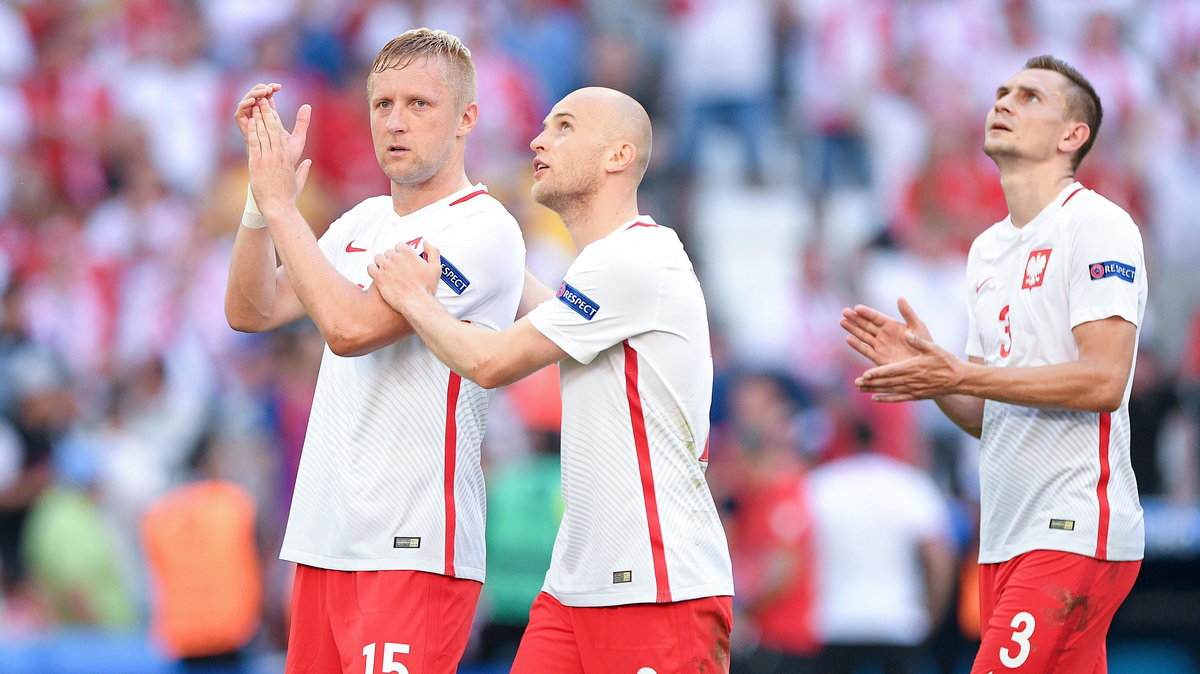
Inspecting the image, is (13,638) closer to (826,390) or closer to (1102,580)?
(826,390)

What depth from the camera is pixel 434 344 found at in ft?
16.5

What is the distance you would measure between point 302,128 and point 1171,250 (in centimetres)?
1122

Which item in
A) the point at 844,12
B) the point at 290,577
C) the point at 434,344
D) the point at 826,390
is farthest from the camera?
the point at 844,12

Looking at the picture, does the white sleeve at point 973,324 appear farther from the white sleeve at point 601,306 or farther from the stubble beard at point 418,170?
the stubble beard at point 418,170

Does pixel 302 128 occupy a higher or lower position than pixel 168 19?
lower

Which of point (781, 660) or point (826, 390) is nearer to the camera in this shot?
point (781, 660)

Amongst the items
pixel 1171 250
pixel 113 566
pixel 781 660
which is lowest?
pixel 781 660

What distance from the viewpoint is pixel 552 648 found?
5.21 metres

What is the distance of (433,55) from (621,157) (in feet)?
2.42

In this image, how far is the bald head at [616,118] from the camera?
542cm

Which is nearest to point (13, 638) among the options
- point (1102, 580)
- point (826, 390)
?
point (826, 390)

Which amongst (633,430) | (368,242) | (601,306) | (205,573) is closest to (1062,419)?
(633,430)

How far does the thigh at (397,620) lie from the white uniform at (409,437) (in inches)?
2.0

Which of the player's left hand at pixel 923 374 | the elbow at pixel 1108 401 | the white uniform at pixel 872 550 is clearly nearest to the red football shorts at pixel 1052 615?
the elbow at pixel 1108 401
